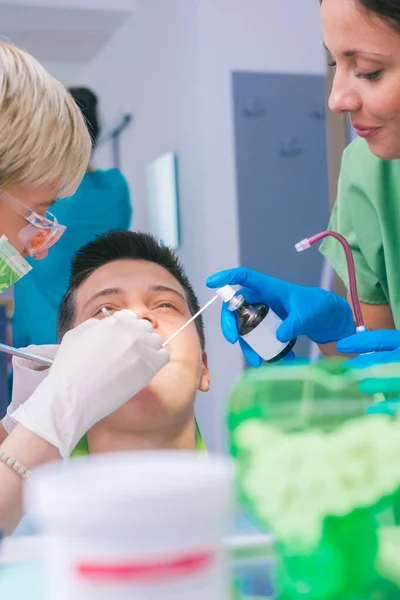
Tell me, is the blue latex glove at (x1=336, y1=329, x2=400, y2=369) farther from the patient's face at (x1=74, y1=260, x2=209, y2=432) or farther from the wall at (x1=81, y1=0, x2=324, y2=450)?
the wall at (x1=81, y1=0, x2=324, y2=450)

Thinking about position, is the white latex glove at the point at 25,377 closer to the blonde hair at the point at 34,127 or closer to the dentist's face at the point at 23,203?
the dentist's face at the point at 23,203

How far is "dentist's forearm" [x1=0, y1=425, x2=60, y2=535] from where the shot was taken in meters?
1.10

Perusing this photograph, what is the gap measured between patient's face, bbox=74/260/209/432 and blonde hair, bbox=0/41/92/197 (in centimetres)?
32

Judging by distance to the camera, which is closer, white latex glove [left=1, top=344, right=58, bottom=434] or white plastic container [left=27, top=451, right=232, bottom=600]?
white plastic container [left=27, top=451, right=232, bottom=600]

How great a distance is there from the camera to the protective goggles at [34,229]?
54.5 inches

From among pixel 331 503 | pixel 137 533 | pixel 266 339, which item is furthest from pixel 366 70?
pixel 137 533

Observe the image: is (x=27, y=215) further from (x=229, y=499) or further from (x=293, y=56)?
(x=293, y=56)

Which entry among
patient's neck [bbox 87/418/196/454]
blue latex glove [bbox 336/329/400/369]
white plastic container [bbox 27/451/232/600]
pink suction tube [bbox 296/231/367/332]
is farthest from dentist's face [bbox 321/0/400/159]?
white plastic container [bbox 27/451/232/600]

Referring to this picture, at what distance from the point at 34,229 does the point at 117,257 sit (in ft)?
1.25

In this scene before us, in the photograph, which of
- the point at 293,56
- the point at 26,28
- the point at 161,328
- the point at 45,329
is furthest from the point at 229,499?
the point at 26,28

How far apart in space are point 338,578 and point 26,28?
502cm

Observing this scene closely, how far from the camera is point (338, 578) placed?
1.90 feet

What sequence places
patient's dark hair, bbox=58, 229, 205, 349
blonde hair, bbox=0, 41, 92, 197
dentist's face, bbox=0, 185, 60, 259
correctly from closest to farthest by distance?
blonde hair, bbox=0, 41, 92, 197
dentist's face, bbox=0, 185, 60, 259
patient's dark hair, bbox=58, 229, 205, 349

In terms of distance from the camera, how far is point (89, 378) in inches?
45.9
